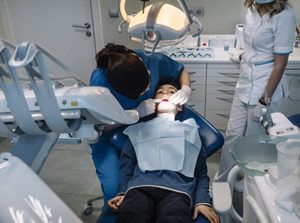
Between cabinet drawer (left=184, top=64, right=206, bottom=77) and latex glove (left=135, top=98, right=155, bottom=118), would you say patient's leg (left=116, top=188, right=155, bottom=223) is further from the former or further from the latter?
cabinet drawer (left=184, top=64, right=206, bottom=77)

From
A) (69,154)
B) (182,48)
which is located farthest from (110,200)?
(182,48)

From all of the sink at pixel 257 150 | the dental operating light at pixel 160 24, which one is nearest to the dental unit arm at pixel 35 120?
the dental operating light at pixel 160 24

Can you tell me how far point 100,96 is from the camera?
74cm

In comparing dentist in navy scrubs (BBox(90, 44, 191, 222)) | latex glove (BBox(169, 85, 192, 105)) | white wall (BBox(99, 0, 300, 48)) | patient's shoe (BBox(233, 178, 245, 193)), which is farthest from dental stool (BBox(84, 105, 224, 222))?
white wall (BBox(99, 0, 300, 48))

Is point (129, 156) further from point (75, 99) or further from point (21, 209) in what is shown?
point (21, 209)

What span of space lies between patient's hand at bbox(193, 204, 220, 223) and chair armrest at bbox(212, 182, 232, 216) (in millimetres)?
128

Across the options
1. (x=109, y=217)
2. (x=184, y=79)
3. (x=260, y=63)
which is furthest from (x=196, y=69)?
(x=109, y=217)

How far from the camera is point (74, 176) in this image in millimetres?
2383

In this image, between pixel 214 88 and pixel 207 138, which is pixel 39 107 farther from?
pixel 214 88

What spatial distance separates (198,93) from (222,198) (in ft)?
5.28

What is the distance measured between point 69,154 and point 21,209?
2.24m

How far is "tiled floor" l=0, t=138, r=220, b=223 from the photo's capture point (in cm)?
208

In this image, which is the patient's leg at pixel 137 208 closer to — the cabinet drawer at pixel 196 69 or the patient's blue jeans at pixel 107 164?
the patient's blue jeans at pixel 107 164

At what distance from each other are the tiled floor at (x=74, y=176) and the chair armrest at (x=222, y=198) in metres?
1.09
